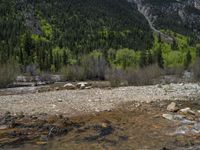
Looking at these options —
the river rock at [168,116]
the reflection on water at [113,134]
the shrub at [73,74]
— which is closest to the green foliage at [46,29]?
the shrub at [73,74]

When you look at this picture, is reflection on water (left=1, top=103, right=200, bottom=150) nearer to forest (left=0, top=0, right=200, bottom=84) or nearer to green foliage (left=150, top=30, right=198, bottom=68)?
forest (left=0, top=0, right=200, bottom=84)

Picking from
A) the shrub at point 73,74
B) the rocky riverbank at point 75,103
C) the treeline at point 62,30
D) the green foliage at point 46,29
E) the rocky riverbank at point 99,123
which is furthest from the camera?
the green foliage at point 46,29

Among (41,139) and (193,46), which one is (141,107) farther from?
(193,46)

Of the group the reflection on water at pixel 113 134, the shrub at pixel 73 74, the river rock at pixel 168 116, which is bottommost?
the shrub at pixel 73 74

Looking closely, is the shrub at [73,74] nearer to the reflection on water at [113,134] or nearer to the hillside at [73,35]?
the hillside at [73,35]

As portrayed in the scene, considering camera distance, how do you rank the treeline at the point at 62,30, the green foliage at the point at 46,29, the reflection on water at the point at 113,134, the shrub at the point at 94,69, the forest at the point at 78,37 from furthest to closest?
the green foliage at the point at 46,29 → the treeline at the point at 62,30 → the forest at the point at 78,37 → the shrub at the point at 94,69 → the reflection on water at the point at 113,134

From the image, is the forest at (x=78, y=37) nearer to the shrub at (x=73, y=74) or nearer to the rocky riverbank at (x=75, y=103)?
the shrub at (x=73, y=74)

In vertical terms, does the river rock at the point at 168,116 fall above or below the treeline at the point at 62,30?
below

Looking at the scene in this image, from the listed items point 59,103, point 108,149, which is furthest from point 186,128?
point 59,103

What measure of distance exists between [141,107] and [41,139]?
9.32 m

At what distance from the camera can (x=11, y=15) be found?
414 feet

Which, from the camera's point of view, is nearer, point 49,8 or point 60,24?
point 60,24

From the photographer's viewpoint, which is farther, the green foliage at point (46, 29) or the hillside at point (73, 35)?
the green foliage at point (46, 29)

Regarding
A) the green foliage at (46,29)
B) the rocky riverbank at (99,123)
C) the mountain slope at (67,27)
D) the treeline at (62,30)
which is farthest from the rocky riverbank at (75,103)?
the green foliage at (46,29)
